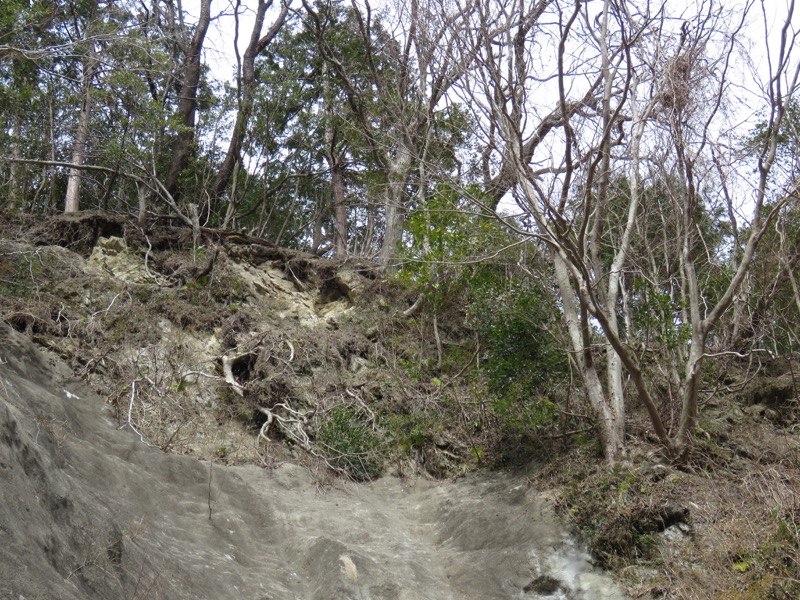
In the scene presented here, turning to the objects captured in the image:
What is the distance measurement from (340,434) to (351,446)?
0.85 feet

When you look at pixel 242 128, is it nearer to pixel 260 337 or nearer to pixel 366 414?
pixel 260 337

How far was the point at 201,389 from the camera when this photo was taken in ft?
37.4

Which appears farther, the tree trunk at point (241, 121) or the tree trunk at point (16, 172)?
the tree trunk at point (241, 121)

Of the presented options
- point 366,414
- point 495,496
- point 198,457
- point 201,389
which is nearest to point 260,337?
point 201,389

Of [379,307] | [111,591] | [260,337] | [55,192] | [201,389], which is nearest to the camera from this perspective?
[111,591]

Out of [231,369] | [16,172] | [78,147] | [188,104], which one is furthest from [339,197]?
[231,369]

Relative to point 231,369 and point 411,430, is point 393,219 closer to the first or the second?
point 231,369

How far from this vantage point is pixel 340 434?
10844 mm

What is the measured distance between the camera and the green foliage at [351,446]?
10.6 metres

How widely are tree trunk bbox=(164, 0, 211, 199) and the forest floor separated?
2.79 m

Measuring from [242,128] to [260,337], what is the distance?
710 centimetres

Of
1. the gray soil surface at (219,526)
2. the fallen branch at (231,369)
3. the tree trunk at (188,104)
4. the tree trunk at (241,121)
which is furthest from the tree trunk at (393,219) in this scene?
the gray soil surface at (219,526)

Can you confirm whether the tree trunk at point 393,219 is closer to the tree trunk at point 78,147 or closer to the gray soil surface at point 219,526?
the gray soil surface at point 219,526

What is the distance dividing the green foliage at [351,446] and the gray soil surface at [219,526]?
0.39 metres
